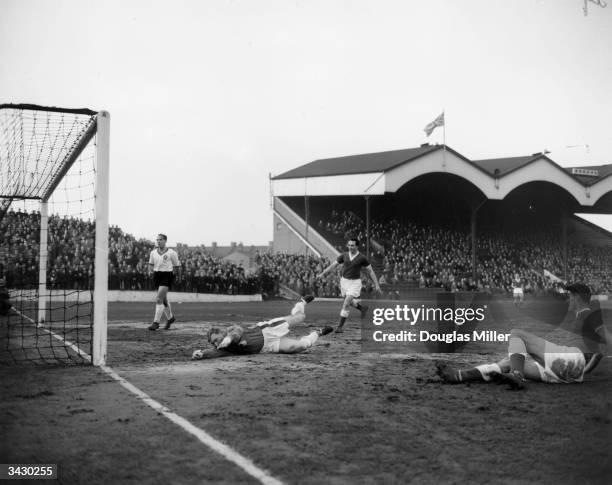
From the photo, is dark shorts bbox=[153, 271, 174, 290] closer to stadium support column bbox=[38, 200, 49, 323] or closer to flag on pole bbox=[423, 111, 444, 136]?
stadium support column bbox=[38, 200, 49, 323]

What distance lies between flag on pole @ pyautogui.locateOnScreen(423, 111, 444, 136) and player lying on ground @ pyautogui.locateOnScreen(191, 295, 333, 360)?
3330 cm

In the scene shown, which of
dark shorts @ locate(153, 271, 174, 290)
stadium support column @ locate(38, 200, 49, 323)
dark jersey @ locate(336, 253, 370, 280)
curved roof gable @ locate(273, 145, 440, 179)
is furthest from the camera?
curved roof gable @ locate(273, 145, 440, 179)

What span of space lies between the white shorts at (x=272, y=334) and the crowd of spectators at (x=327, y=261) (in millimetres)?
11366

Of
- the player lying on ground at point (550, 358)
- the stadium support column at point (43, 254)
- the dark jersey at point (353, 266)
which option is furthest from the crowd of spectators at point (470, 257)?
the player lying on ground at point (550, 358)

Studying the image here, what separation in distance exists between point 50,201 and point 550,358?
12.4m

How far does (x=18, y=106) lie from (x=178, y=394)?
5.39 m

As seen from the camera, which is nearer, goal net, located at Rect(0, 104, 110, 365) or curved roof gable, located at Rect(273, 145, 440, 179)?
goal net, located at Rect(0, 104, 110, 365)

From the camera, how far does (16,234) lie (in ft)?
76.9

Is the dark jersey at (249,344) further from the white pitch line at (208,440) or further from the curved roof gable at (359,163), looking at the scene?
the curved roof gable at (359,163)

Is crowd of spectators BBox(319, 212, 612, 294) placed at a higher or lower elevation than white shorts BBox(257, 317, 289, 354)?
higher

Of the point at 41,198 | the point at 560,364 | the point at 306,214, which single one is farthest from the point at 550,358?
the point at 306,214

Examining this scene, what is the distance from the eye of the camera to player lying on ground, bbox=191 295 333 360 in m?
10.2

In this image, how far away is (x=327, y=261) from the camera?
4491cm

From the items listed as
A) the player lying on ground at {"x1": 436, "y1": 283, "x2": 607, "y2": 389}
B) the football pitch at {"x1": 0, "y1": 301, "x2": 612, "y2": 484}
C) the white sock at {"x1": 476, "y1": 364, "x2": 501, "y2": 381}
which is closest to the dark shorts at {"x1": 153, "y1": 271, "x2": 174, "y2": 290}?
the football pitch at {"x1": 0, "y1": 301, "x2": 612, "y2": 484}
